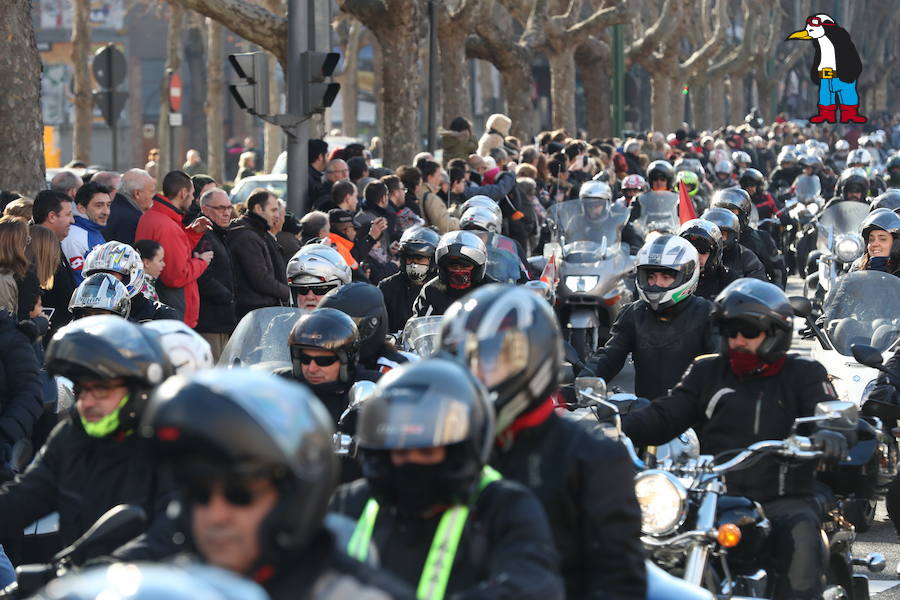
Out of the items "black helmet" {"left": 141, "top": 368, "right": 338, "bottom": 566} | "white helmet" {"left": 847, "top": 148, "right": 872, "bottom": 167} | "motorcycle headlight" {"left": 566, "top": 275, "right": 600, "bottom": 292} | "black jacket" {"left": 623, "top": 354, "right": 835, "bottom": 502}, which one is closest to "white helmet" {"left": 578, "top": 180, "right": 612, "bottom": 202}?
"motorcycle headlight" {"left": 566, "top": 275, "right": 600, "bottom": 292}

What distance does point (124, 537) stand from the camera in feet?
13.6

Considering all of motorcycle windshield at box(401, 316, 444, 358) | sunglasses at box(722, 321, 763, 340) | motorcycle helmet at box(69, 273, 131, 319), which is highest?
sunglasses at box(722, 321, 763, 340)

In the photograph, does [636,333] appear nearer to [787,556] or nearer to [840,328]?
[840,328]

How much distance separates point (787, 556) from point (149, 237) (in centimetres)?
571

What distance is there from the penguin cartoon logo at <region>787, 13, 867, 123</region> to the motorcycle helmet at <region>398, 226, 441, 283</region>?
12.1 m

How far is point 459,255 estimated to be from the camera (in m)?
9.97

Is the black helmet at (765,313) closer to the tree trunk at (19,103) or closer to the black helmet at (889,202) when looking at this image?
the black helmet at (889,202)

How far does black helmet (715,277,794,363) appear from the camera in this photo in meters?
6.08

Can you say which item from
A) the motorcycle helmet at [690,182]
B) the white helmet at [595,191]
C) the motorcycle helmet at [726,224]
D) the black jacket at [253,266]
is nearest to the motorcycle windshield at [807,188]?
the motorcycle helmet at [690,182]

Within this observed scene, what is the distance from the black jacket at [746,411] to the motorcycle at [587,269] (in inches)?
291

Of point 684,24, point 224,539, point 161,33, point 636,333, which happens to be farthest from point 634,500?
point 161,33

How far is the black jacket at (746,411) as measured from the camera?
5.98 meters

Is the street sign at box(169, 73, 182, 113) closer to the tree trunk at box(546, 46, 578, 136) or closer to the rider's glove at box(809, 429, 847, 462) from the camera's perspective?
the tree trunk at box(546, 46, 578, 136)

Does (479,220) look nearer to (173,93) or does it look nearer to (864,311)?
(864,311)
